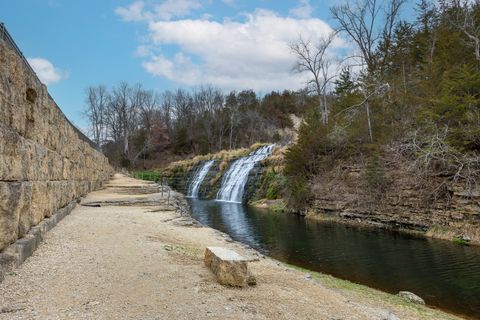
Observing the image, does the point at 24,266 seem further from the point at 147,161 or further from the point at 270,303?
the point at 147,161

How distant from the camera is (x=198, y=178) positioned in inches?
1421

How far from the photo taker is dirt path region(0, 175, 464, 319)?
12.4 feet

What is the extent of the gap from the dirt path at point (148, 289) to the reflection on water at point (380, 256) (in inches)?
63.3

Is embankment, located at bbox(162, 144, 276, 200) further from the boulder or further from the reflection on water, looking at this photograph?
the boulder

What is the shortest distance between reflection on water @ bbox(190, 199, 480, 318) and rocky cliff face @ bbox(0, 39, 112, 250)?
6.55m

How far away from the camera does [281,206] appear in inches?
890

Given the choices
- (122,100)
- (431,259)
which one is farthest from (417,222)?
(122,100)

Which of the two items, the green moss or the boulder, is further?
the green moss

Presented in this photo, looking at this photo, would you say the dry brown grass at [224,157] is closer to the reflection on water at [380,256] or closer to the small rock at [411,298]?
the reflection on water at [380,256]

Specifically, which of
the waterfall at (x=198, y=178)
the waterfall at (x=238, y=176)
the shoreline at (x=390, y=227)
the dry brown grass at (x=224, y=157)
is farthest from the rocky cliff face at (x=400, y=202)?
the waterfall at (x=198, y=178)

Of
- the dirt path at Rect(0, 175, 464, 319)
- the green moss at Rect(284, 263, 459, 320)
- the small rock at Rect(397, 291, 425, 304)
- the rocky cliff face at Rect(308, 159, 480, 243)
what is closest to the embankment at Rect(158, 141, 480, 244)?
the rocky cliff face at Rect(308, 159, 480, 243)

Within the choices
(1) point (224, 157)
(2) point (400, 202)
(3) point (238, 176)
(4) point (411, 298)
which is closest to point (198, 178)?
(1) point (224, 157)

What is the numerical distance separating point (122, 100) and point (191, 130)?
12.6 metres

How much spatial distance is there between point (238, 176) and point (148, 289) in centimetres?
2599
